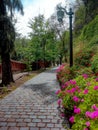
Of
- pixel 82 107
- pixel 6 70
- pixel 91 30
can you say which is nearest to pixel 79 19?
pixel 91 30

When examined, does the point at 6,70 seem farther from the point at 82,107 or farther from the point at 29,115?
the point at 82,107

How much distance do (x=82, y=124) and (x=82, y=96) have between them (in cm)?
119

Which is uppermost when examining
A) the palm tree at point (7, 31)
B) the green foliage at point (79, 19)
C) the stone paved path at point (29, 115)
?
the green foliage at point (79, 19)

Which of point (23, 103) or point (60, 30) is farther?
point (60, 30)

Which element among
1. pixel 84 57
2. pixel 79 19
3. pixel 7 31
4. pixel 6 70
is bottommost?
pixel 6 70

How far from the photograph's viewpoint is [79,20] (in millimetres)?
25734

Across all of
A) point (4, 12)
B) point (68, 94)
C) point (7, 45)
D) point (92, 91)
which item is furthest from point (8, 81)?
point (92, 91)

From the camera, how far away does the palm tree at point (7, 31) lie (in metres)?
10.4

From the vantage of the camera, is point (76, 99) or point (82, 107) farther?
point (76, 99)

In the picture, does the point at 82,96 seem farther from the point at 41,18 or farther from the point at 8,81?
the point at 41,18

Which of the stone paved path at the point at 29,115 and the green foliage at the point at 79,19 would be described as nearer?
the stone paved path at the point at 29,115

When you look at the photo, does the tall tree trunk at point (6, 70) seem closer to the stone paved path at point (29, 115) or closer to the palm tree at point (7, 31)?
the palm tree at point (7, 31)

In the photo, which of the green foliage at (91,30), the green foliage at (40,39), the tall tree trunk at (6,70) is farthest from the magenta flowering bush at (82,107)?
the green foliage at (40,39)

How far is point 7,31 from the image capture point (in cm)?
1044
